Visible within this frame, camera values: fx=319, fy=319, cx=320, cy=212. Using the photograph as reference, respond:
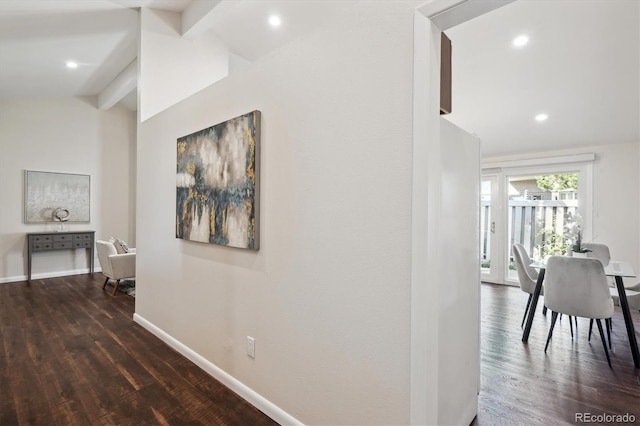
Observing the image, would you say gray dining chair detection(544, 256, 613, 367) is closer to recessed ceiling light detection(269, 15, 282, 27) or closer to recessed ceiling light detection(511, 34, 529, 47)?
recessed ceiling light detection(511, 34, 529, 47)

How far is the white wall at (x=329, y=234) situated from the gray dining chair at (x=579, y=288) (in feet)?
7.41

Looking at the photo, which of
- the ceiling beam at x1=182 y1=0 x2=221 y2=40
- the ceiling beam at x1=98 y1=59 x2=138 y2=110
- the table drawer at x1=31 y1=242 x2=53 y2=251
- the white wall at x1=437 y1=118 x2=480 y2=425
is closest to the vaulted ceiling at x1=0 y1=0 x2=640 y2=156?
the ceiling beam at x1=182 y1=0 x2=221 y2=40

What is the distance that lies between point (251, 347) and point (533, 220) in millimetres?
5343

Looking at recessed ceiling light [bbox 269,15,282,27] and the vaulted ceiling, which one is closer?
the vaulted ceiling

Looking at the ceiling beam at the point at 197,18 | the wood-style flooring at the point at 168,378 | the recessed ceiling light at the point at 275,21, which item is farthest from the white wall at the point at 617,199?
the ceiling beam at the point at 197,18

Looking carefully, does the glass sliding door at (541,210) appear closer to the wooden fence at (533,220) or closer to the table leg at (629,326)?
the wooden fence at (533,220)

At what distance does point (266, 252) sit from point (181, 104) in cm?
176

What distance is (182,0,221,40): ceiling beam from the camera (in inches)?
137

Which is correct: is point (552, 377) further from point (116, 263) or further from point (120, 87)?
point (120, 87)

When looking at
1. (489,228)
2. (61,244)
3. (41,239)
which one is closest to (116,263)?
(61,244)

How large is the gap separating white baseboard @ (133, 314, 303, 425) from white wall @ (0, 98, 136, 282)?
163 inches

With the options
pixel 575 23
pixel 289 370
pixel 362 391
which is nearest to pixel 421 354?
pixel 362 391

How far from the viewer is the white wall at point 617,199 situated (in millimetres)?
4422

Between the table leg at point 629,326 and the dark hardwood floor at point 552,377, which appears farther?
the table leg at point 629,326
